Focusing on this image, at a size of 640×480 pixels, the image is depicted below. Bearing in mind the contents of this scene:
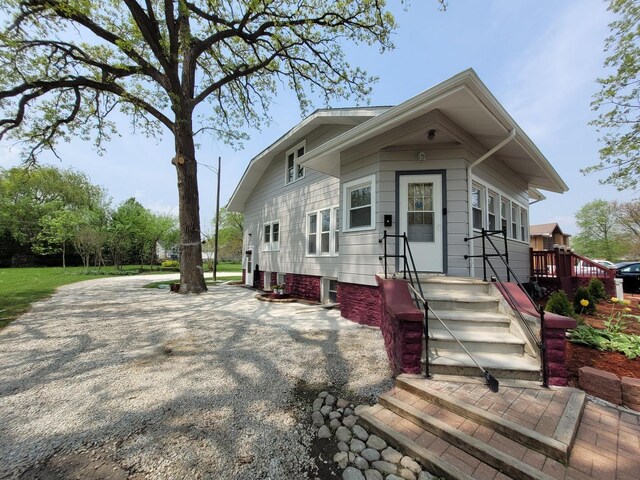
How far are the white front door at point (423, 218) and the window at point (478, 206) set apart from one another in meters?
1.19

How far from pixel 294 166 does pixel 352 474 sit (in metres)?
9.70

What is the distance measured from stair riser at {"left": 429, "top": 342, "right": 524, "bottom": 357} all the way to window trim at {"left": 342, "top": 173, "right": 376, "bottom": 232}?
2.81 m

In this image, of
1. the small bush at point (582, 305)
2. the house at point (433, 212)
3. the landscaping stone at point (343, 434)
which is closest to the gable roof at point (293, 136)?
the house at point (433, 212)

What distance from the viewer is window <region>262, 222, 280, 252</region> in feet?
37.8

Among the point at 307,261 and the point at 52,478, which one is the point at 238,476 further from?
the point at 307,261

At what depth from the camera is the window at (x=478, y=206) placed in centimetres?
602

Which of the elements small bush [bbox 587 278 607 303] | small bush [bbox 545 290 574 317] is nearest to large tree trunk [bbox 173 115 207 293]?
small bush [bbox 545 290 574 317]

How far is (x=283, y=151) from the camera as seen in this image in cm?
1111

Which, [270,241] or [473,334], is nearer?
[473,334]

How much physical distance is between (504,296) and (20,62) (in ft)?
49.0

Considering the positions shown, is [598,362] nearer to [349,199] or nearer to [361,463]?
[361,463]

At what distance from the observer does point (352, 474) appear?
195 cm

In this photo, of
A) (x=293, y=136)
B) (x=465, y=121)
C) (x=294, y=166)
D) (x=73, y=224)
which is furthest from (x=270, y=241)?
(x=73, y=224)

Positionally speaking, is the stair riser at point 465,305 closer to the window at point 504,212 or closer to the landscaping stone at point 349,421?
the landscaping stone at point 349,421
